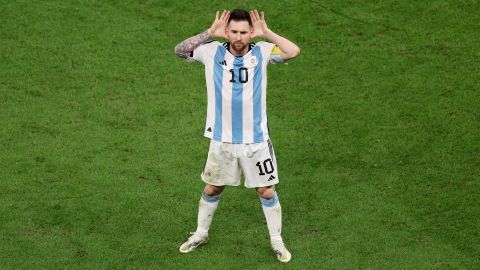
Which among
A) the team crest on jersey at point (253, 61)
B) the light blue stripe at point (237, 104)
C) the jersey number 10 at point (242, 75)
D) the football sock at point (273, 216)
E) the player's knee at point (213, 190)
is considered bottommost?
the football sock at point (273, 216)

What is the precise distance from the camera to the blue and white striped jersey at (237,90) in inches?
305

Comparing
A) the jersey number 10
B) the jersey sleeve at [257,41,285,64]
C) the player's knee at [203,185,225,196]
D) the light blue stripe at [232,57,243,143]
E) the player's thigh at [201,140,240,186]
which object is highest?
the jersey sleeve at [257,41,285,64]

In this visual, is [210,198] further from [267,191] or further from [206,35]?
[206,35]

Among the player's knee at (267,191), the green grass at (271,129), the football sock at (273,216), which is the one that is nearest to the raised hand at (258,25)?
the player's knee at (267,191)

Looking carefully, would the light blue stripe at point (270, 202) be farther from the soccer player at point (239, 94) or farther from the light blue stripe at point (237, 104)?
the light blue stripe at point (237, 104)

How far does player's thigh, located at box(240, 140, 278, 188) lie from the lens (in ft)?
26.0

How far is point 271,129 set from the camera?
10.3 meters

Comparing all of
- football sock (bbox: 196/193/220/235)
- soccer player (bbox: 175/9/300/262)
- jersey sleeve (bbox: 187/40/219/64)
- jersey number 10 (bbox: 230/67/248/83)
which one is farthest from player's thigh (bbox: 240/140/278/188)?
jersey sleeve (bbox: 187/40/219/64)

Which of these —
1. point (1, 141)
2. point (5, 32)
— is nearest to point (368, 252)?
point (1, 141)

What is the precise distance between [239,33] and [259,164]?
1158 mm

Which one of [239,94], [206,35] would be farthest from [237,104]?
[206,35]

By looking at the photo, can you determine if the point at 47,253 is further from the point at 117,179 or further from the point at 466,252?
the point at 466,252

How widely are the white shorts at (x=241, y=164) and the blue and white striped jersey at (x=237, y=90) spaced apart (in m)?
0.08

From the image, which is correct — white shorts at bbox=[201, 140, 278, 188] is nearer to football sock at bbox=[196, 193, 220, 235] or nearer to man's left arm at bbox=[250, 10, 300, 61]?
football sock at bbox=[196, 193, 220, 235]
